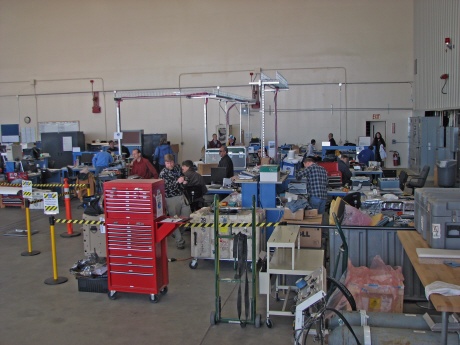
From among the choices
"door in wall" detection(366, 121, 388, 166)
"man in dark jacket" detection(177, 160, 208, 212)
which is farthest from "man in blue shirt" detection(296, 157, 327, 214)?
"door in wall" detection(366, 121, 388, 166)

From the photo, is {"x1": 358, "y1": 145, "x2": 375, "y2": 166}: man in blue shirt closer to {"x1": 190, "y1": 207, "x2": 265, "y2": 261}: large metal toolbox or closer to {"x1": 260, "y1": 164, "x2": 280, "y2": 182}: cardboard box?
{"x1": 260, "y1": 164, "x2": 280, "y2": 182}: cardboard box

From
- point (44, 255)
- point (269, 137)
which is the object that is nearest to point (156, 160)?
point (269, 137)

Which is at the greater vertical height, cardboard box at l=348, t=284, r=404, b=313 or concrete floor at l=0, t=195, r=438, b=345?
cardboard box at l=348, t=284, r=404, b=313

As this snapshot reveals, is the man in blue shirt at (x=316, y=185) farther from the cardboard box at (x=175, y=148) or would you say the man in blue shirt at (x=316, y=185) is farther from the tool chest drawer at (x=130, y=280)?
the cardboard box at (x=175, y=148)

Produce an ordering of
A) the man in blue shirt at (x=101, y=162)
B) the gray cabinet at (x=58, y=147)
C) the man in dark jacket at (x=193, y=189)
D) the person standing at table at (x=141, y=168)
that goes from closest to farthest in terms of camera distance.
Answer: the man in dark jacket at (x=193, y=189)
the person standing at table at (x=141, y=168)
the man in blue shirt at (x=101, y=162)
the gray cabinet at (x=58, y=147)

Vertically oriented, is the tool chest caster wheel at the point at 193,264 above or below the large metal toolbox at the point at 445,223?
below

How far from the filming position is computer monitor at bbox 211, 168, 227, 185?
31.1 ft

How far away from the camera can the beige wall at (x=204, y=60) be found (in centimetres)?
1656

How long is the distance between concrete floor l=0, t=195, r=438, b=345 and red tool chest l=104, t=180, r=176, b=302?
0.86 feet

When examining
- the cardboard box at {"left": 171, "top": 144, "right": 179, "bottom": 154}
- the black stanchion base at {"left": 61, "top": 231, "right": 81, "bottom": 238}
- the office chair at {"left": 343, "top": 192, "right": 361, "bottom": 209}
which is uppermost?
the cardboard box at {"left": 171, "top": 144, "right": 179, "bottom": 154}

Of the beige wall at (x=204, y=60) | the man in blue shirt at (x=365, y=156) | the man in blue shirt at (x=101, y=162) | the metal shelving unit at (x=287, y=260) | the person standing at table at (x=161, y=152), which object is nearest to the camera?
the metal shelving unit at (x=287, y=260)

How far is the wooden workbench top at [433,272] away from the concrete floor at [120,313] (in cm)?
118

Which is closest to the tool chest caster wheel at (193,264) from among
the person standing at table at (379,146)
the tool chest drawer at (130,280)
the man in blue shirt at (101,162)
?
the tool chest drawer at (130,280)

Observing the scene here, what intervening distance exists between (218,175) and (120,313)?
4.75 meters
